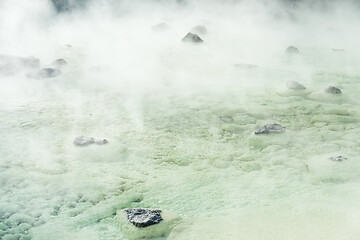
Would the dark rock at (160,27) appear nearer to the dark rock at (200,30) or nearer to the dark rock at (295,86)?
the dark rock at (200,30)

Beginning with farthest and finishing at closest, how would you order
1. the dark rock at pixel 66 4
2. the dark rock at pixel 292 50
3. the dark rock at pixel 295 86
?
the dark rock at pixel 66 4 < the dark rock at pixel 292 50 < the dark rock at pixel 295 86

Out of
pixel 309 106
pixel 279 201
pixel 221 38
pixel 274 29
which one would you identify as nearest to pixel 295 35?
pixel 274 29

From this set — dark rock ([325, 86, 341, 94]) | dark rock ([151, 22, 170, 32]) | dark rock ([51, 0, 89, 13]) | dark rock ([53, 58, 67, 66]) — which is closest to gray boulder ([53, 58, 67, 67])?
dark rock ([53, 58, 67, 66])

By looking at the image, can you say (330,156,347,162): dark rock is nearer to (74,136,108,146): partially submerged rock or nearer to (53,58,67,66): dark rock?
(74,136,108,146): partially submerged rock

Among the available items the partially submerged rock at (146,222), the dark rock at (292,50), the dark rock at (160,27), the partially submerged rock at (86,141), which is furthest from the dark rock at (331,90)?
the dark rock at (160,27)

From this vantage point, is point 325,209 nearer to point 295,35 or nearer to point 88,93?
point 88,93
